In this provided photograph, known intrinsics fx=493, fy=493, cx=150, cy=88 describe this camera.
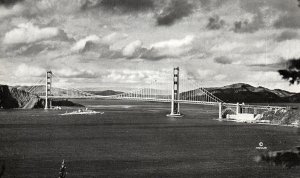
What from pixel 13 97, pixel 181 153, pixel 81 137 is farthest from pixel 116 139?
pixel 13 97

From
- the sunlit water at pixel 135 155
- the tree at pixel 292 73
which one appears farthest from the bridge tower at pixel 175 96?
the tree at pixel 292 73

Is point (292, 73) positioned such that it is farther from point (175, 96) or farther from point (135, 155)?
point (175, 96)

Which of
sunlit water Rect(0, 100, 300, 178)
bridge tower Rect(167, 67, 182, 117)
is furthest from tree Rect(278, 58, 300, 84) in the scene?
bridge tower Rect(167, 67, 182, 117)

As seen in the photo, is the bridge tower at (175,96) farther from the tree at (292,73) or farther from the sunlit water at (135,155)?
the tree at (292,73)

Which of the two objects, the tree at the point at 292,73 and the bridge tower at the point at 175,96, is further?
the bridge tower at the point at 175,96

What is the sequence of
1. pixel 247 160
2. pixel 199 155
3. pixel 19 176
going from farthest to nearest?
pixel 199 155, pixel 247 160, pixel 19 176

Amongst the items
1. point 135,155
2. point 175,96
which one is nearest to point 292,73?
point 135,155

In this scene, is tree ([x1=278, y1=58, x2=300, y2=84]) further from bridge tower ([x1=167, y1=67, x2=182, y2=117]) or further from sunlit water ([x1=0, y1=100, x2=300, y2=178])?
bridge tower ([x1=167, y1=67, x2=182, y2=117])

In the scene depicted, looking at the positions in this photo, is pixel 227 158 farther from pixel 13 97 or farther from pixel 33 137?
pixel 13 97

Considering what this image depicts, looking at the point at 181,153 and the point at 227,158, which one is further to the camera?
the point at 181,153

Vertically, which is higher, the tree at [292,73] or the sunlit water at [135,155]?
the tree at [292,73]

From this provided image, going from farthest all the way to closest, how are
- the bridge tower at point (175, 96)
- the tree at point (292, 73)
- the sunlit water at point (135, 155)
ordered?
the bridge tower at point (175, 96) < the sunlit water at point (135, 155) < the tree at point (292, 73)
